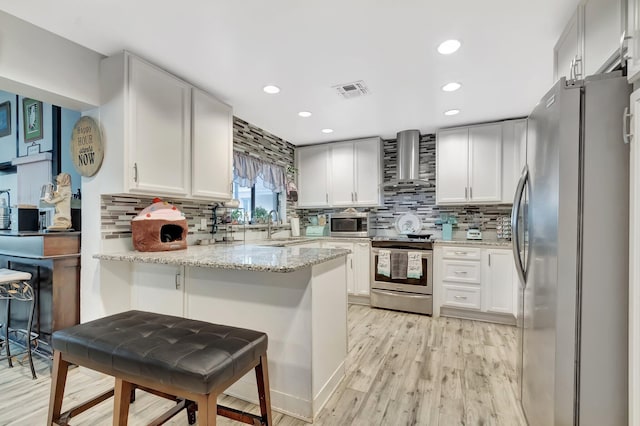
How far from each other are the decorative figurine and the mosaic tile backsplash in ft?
2.44

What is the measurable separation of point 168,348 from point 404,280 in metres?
2.99

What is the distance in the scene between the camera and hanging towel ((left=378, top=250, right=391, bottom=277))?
3676 millimetres

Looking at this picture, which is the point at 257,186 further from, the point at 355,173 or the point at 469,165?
the point at 469,165

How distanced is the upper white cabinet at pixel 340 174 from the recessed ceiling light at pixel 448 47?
213 centimetres

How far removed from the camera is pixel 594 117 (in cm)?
112

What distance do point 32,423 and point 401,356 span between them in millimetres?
2433

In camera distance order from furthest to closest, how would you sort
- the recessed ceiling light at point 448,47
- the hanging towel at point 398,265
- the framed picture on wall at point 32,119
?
the hanging towel at point 398,265
the framed picture on wall at point 32,119
the recessed ceiling light at point 448,47

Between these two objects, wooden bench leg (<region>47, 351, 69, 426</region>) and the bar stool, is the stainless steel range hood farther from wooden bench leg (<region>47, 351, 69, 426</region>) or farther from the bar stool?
the bar stool

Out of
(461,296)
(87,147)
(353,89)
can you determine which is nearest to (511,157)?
(461,296)

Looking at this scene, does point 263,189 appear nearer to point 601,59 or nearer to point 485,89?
point 485,89

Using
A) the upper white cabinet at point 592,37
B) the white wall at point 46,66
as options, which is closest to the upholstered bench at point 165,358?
the white wall at point 46,66

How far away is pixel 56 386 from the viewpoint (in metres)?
1.35

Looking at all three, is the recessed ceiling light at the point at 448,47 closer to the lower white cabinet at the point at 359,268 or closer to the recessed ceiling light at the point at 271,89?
the recessed ceiling light at the point at 271,89

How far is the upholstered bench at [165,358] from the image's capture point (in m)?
1.02
